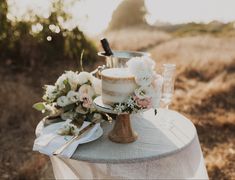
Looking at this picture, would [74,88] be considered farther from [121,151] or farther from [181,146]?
[181,146]

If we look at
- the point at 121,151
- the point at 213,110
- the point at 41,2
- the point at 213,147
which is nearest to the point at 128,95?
the point at 121,151

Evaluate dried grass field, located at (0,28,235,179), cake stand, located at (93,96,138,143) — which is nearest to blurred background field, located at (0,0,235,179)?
dried grass field, located at (0,28,235,179)

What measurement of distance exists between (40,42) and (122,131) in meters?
3.35

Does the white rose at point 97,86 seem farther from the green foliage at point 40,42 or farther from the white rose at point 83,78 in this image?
the green foliage at point 40,42

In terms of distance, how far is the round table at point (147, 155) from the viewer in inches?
57.5

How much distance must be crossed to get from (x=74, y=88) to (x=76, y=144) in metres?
0.31

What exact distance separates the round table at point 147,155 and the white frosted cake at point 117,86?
0.72 feet

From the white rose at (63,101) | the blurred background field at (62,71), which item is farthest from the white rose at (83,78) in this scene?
the blurred background field at (62,71)

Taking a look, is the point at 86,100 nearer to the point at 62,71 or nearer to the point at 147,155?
the point at 147,155

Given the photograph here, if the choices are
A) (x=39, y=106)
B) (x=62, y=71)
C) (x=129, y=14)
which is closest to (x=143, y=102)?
(x=39, y=106)

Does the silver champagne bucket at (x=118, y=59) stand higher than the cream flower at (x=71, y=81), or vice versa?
the silver champagne bucket at (x=118, y=59)

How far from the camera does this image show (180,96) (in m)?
4.32

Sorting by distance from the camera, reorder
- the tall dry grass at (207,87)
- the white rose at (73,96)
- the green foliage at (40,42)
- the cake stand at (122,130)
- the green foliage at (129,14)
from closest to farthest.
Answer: the cake stand at (122,130) < the white rose at (73,96) < the tall dry grass at (207,87) < the green foliage at (40,42) < the green foliage at (129,14)

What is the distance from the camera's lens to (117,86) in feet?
4.57
